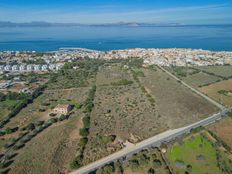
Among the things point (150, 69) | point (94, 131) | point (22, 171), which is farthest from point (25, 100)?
point (150, 69)

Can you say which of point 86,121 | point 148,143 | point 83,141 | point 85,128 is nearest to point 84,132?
point 85,128

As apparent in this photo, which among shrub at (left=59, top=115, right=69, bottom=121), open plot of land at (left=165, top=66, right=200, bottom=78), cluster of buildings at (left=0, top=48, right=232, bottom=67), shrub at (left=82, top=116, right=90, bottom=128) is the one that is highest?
cluster of buildings at (left=0, top=48, right=232, bottom=67)

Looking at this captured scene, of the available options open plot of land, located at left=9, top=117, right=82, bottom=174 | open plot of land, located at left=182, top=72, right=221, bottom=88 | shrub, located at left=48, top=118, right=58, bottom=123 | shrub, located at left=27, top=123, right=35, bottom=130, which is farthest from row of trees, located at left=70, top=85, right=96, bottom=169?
open plot of land, located at left=182, top=72, right=221, bottom=88

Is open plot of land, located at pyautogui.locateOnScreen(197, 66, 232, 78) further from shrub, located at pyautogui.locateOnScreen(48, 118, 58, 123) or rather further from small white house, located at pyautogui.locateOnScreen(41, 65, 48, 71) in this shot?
shrub, located at pyautogui.locateOnScreen(48, 118, 58, 123)

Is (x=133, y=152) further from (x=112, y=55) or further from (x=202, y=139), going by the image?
(x=112, y=55)

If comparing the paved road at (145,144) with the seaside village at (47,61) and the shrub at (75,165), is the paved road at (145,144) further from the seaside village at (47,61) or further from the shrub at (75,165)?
the seaside village at (47,61)

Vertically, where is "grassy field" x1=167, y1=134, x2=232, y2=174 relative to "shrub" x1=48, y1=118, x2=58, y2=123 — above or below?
below

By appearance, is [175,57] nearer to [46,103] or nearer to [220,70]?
[220,70]
